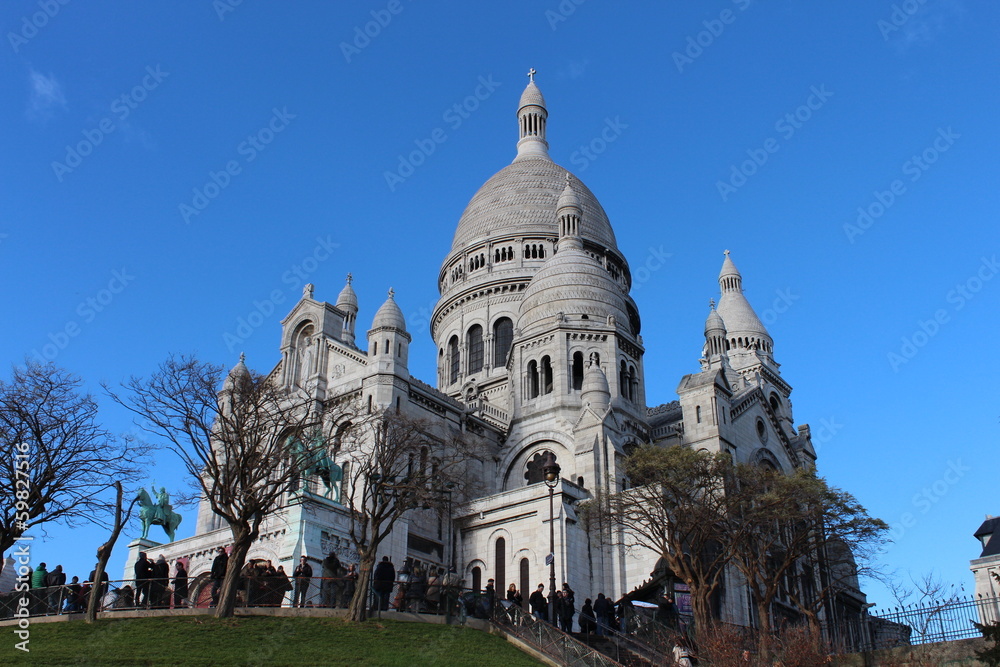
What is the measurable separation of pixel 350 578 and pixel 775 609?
84.9 ft

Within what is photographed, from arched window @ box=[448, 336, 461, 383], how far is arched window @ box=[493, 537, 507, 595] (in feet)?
77.1

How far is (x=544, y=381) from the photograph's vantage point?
55594 millimetres

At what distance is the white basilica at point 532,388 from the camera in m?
44.5

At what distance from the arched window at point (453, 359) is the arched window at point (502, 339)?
3.52m

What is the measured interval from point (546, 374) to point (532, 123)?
37202 mm

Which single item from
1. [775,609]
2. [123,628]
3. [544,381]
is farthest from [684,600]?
[123,628]

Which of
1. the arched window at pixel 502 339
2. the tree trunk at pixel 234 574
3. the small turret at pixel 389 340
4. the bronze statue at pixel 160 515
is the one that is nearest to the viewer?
the tree trunk at pixel 234 574

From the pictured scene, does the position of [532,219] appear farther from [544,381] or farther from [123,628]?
[123,628]

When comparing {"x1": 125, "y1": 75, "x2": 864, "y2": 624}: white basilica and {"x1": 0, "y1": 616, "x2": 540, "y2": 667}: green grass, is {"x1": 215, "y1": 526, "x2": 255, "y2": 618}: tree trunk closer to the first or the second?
{"x1": 0, "y1": 616, "x2": 540, "y2": 667}: green grass

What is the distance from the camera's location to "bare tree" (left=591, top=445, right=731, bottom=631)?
115ft

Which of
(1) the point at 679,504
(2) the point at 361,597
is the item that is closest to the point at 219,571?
(2) the point at 361,597

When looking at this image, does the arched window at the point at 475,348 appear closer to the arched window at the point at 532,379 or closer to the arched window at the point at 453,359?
the arched window at the point at 453,359

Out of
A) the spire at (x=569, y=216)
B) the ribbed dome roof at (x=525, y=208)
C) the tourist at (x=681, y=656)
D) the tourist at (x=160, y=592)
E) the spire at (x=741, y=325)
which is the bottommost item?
the tourist at (x=681, y=656)

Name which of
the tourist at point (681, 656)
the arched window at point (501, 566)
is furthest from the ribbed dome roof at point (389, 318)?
the tourist at point (681, 656)
